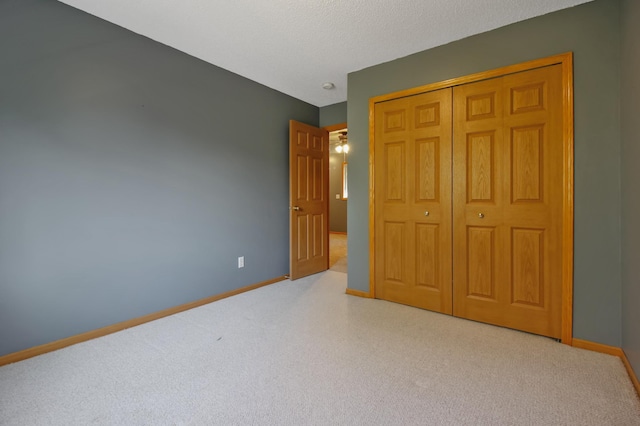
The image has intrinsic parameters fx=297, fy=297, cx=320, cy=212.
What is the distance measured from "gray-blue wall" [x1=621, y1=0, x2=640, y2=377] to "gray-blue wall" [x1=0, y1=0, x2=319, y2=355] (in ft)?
10.5

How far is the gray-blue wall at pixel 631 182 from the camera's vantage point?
1.66 metres

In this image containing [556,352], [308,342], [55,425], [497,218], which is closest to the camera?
[55,425]

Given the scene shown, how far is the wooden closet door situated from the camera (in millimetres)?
2227

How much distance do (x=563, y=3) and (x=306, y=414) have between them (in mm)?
3138

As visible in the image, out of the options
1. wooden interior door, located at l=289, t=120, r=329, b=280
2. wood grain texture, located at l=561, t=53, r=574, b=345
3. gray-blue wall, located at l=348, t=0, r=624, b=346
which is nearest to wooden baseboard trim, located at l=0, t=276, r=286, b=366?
wooden interior door, located at l=289, t=120, r=329, b=280

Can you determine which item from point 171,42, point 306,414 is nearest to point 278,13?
point 171,42

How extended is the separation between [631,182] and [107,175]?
11.8 ft

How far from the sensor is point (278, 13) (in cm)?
224

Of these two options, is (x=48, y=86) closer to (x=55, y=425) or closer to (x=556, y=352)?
(x=55, y=425)

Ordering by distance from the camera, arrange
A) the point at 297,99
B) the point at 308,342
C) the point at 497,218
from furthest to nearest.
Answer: the point at 297,99
the point at 497,218
the point at 308,342

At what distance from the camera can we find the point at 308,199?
13.5ft

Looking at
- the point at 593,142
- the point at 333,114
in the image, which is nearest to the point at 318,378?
the point at 593,142

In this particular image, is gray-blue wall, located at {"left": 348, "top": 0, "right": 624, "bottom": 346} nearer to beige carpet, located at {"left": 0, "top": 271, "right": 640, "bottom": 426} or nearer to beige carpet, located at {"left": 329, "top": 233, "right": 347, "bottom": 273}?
beige carpet, located at {"left": 0, "top": 271, "right": 640, "bottom": 426}

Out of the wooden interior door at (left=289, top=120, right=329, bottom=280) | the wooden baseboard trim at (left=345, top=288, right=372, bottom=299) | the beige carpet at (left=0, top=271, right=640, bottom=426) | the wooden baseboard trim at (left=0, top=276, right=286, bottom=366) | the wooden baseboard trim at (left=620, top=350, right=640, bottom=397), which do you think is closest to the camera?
the beige carpet at (left=0, top=271, right=640, bottom=426)
